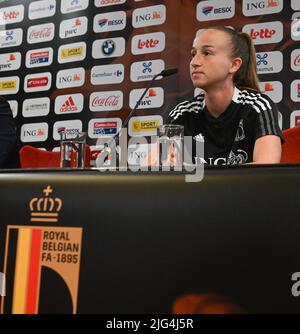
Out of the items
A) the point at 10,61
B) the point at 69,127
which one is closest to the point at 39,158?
the point at 69,127

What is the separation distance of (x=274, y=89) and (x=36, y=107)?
1863mm

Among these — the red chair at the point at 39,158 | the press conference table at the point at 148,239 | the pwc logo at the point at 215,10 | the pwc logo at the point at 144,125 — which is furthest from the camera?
the pwc logo at the point at 144,125

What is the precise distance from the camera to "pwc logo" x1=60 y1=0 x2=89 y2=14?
3.74m

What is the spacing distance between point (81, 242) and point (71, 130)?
3201 millimetres

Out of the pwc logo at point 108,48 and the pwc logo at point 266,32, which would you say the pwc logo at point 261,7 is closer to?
the pwc logo at point 266,32

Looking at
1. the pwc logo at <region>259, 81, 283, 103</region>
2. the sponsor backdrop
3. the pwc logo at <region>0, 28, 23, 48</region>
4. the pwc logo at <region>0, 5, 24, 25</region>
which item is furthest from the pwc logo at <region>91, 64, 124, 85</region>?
the pwc logo at <region>259, 81, 283, 103</region>

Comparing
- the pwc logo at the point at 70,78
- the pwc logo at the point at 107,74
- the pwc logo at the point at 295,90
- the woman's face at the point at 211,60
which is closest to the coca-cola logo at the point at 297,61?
the pwc logo at the point at 295,90

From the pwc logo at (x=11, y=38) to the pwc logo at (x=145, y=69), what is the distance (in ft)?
3.68

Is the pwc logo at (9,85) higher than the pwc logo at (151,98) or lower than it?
higher

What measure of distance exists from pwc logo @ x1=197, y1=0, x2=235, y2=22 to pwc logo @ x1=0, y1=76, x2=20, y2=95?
1.59m

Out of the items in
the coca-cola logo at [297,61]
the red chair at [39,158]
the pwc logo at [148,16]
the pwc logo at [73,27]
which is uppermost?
the pwc logo at [73,27]

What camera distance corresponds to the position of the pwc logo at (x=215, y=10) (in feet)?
10.5
